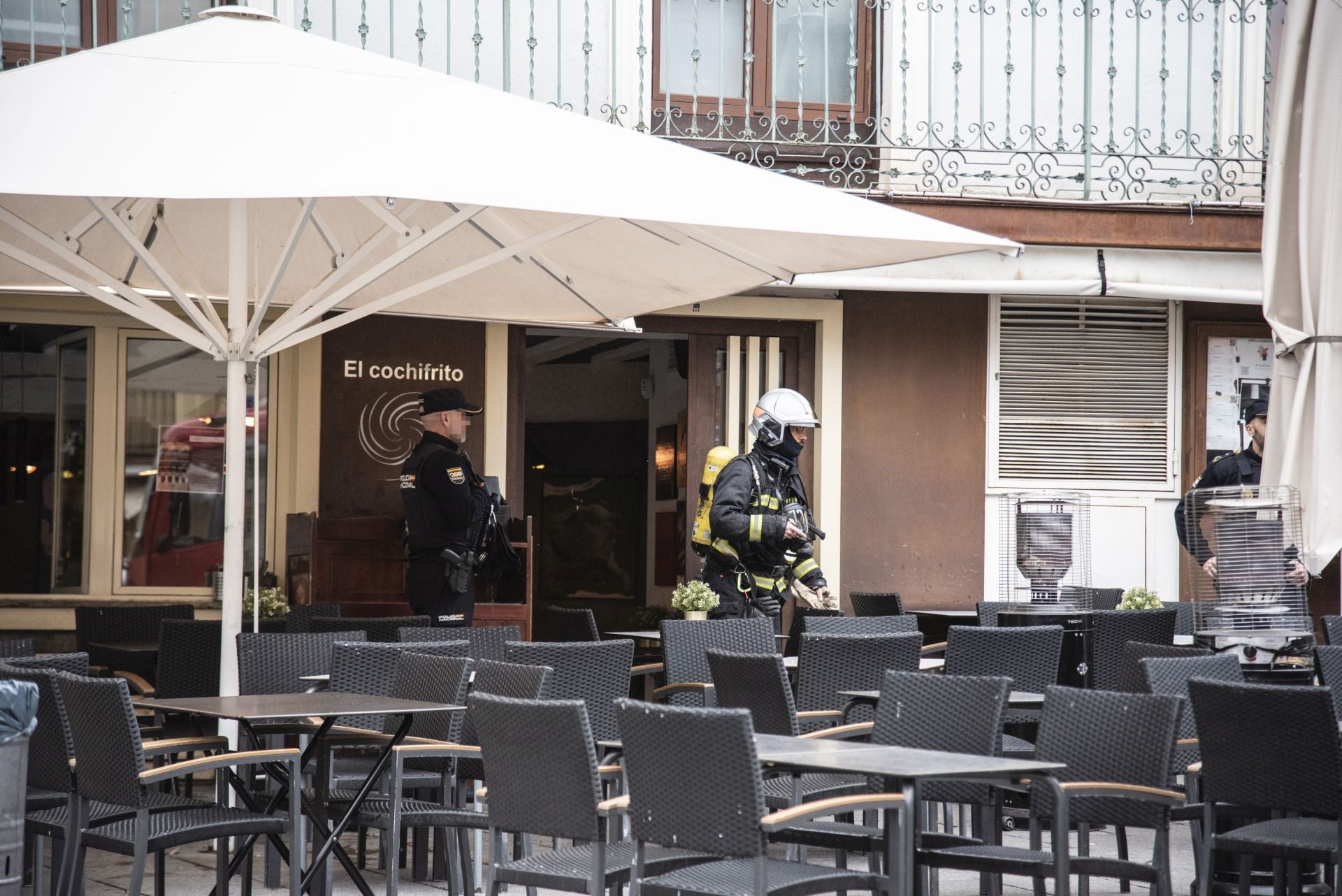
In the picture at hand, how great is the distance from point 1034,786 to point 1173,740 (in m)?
0.48

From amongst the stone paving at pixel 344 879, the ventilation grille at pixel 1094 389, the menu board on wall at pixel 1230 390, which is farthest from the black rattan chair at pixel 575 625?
the menu board on wall at pixel 1230 390

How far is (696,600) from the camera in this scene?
898 cm

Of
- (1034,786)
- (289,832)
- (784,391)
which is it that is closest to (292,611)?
(784,391)

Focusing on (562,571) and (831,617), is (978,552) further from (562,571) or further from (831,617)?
(562,571)

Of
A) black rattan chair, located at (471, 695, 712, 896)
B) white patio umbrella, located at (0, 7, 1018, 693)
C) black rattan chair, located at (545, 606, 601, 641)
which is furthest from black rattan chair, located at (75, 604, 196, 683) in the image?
black rattan chair, located at (471, 695, 712, 896)

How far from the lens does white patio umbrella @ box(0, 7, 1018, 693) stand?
210 inches

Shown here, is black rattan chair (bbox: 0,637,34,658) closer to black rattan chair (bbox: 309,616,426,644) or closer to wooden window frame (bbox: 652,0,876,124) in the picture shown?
black rattan chair (bbox: 309,616,426,644)

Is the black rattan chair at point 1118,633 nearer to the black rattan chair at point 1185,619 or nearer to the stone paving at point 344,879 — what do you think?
the stone paving at point 344,879

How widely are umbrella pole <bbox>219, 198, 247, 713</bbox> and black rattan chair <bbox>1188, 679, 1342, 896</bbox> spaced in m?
3.59

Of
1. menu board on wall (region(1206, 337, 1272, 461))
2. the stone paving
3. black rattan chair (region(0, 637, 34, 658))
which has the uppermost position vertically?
menu board on wall (region(1206, 337, 1272, 461))

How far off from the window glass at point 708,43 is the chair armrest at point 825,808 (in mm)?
8007

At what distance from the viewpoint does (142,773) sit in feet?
16.0

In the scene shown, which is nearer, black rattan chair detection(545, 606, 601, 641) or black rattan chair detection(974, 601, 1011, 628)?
black rattan chair detection(545, 606, 601, 641)

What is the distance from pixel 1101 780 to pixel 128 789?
2.86 meters
